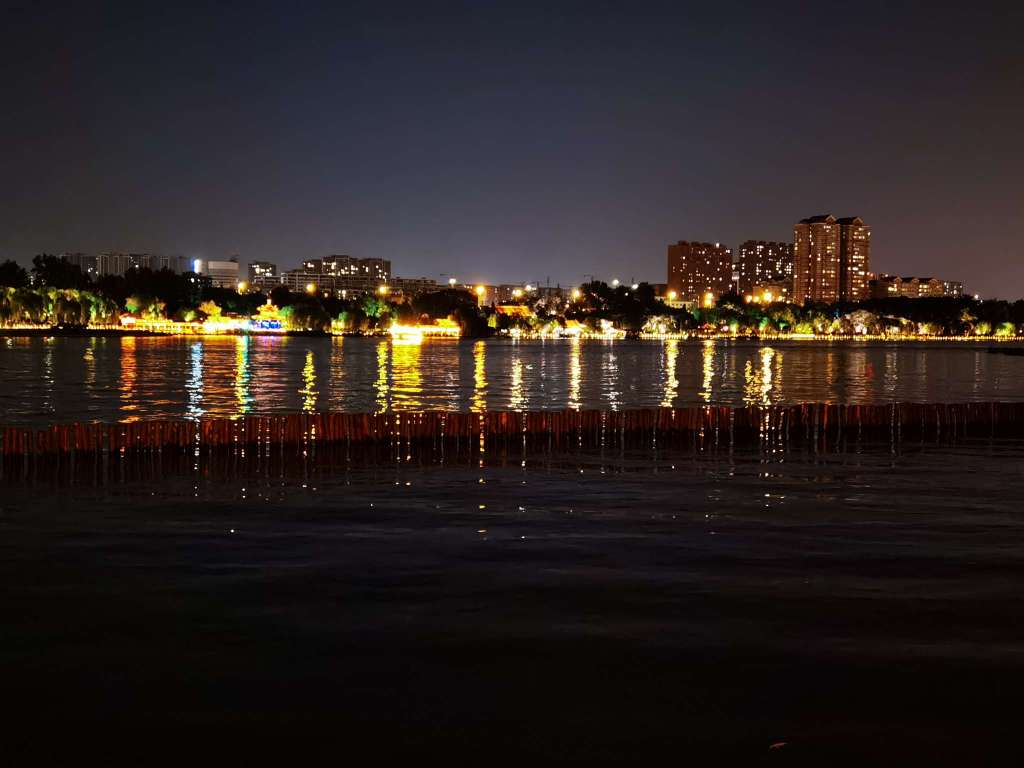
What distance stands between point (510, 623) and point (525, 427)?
2330 centimetres

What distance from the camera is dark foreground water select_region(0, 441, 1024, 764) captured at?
11.8 metres

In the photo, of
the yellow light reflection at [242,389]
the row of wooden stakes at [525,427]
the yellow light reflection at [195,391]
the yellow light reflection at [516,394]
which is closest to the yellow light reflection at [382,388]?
the yellow light reflection at [242,389]

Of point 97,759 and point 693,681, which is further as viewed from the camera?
point 693,681

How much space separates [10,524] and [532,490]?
12715 millimetres

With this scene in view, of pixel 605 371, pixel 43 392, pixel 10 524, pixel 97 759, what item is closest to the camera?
pixel 97 759

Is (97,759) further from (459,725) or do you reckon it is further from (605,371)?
(605,371)

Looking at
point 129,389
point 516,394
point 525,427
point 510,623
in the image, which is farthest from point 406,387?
point 510,623

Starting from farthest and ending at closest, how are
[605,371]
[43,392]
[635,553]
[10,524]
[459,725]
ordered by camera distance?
[605,371] → [43,392] → [10,524] → [635,553] → [459,725]

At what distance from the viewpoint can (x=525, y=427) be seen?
38.8 metres

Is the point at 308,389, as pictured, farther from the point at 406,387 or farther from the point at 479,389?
the point at 479,389

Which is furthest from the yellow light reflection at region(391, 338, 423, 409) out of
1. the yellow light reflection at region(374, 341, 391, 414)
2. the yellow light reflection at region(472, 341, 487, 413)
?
the yellow light reflection at region(472, 341, 487, 413)

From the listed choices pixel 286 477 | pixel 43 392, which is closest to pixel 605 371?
pixel 43 392

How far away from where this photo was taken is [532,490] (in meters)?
28.6

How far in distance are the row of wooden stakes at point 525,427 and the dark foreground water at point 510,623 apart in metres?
4.89
